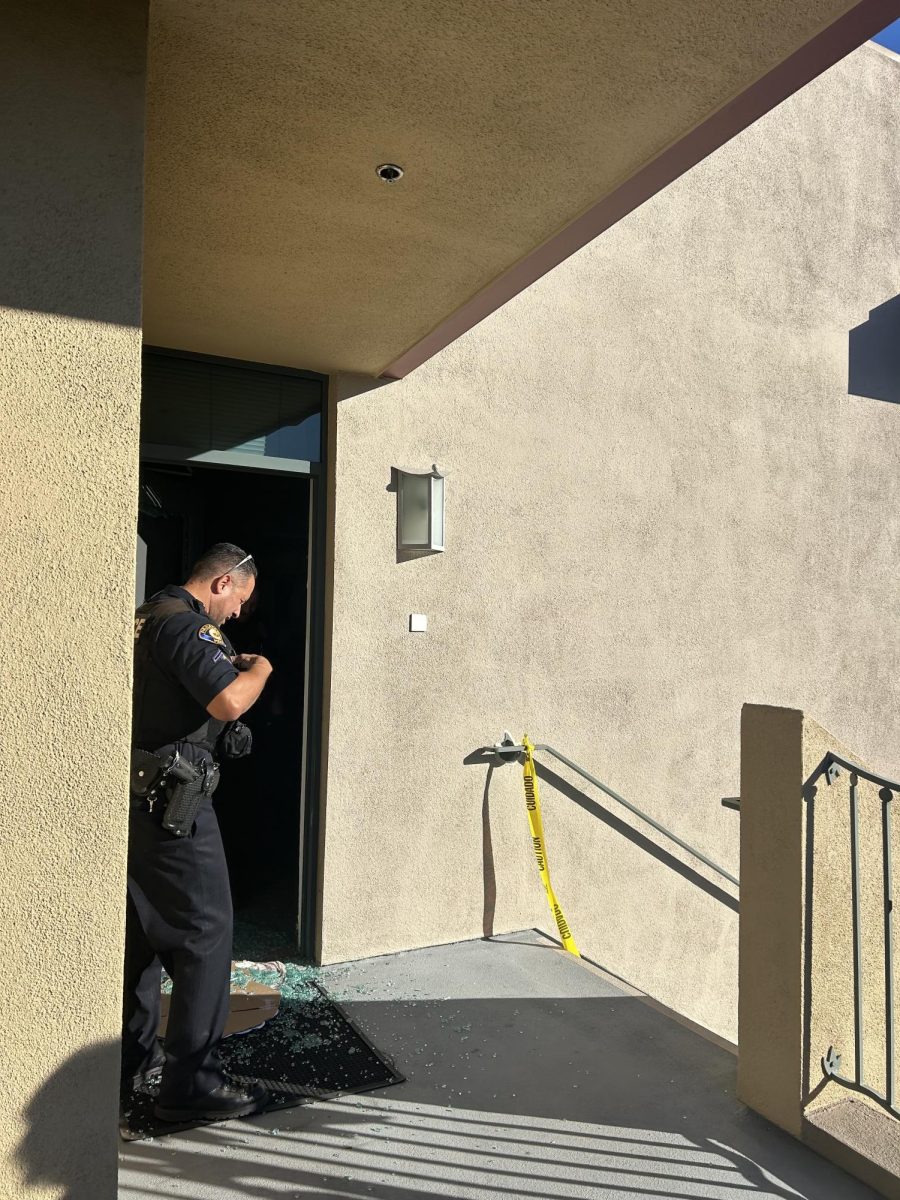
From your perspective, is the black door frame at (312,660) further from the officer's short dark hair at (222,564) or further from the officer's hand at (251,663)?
the officer's hand at (251,663)

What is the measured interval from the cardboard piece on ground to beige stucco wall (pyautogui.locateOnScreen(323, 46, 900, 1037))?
1.65 feet

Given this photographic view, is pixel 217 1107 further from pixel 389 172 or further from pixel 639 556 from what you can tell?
pixel 639 556

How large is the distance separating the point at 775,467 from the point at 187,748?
179 inches

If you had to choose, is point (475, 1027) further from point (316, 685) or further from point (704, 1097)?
point (316, 685)

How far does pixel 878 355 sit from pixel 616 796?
12.9 feet

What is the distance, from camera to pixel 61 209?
1994 mm

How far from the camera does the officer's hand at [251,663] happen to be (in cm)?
291

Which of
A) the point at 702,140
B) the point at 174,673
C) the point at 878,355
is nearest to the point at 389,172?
the point at 702,140

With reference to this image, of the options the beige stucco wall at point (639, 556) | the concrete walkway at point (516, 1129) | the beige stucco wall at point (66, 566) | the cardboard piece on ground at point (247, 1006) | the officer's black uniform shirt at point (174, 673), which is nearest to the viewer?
the beige stucco wall at point (66, 566)

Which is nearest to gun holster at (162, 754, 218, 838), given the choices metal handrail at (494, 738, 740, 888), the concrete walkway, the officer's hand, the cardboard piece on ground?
the officer's hand

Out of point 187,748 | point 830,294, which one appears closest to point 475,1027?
point 187,748

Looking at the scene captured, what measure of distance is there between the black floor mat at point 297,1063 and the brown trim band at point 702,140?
9.39ft

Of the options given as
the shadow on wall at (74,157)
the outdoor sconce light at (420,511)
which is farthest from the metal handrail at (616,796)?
the shadow on wall at (74,157)

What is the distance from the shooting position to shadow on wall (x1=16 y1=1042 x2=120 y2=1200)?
6.36 feet
